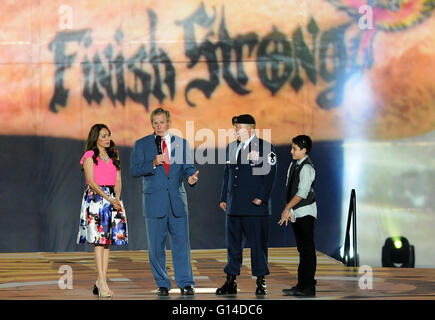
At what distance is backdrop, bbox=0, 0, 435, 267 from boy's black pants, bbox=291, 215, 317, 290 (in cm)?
472

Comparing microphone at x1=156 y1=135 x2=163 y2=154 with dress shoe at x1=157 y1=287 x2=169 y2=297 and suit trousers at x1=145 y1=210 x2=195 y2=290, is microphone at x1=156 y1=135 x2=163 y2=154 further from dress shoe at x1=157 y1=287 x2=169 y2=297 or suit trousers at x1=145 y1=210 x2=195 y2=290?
dress shoe at x1=157 y1=287 x2=169 y2=297

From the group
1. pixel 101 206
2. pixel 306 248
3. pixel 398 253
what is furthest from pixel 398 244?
pixel 101 206

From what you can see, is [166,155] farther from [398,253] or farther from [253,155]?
[398,253]

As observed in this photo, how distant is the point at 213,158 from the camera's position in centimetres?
1243

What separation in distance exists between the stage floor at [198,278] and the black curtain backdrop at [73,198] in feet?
1.49

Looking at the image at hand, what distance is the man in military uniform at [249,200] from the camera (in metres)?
7.78

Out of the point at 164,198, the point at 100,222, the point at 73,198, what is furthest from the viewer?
the point at 73,198

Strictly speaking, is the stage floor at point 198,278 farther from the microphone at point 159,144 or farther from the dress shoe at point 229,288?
the microphone at point 159,144

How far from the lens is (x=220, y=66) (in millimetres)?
12484

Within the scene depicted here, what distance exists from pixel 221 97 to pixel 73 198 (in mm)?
2493

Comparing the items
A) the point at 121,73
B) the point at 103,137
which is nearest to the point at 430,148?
the point at 121,73

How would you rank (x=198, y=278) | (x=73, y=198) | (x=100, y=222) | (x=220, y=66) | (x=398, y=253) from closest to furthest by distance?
(x=100, y=222), (x=198, y=278), (x=398, y=253), (x=73, y=198), (x=220, y=66)

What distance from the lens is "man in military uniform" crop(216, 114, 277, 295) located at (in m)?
7.78

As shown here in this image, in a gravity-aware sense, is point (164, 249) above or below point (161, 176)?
below
